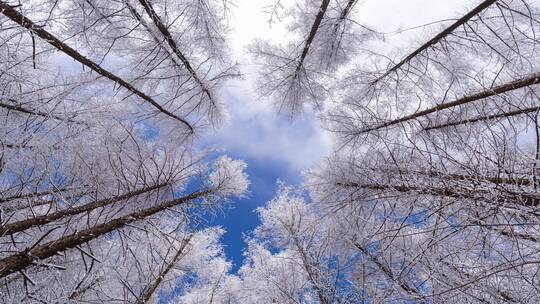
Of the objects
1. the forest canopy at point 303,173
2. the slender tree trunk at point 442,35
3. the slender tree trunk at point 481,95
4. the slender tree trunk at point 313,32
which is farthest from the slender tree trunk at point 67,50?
the slender tree trunk at point 442,35

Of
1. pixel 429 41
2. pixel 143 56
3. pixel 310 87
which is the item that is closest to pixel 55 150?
pixel 143 56

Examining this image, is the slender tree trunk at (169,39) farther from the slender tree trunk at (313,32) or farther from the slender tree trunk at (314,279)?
the slender tree trunk at (314,279)

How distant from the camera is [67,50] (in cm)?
493

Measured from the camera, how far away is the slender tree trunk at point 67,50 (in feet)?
11.8

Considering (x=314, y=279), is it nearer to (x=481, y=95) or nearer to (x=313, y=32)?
(x=481, y=95)

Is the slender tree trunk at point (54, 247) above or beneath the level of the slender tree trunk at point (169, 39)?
beneath

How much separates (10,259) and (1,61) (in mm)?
2174

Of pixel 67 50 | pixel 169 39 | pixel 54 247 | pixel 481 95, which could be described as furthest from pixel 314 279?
pixel 67 50

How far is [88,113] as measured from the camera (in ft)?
18.6

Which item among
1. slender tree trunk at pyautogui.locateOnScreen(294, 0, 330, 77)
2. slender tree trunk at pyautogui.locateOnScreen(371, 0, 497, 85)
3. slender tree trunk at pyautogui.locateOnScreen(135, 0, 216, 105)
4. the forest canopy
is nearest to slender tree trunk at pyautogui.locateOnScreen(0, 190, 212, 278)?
the forest canopy

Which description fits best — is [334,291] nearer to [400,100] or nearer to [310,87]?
[400,100]

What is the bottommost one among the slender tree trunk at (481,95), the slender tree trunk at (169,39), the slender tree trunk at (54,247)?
the slender tree trunk at (54,247)

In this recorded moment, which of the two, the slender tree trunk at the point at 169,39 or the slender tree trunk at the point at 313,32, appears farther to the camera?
the slender tree trunk at the point at 313,32

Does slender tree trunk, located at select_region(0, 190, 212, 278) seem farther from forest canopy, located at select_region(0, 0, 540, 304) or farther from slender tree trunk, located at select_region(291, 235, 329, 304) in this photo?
slender tree trunk, located at select_region(291, 235, 329, 304)
